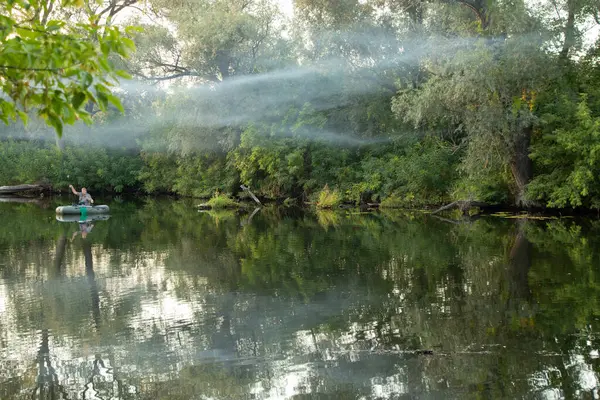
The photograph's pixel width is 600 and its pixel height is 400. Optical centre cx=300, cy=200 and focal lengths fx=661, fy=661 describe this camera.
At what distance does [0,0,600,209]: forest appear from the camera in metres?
21.9

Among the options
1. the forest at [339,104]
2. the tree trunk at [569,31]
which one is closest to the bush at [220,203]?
the forest at [339,104]

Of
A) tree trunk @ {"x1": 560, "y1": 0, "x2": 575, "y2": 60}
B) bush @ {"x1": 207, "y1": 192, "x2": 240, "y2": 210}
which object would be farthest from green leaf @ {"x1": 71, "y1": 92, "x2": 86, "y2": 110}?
bush @ {"x1": 207, "y1": 192, "x2": 240, "y2": 210}

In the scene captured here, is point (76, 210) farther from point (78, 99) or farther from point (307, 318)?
point (78, 99)

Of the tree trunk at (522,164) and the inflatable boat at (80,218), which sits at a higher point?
the tree trunk at (522,164)

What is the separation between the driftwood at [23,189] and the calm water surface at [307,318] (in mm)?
34928

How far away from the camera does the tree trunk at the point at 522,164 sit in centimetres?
2402

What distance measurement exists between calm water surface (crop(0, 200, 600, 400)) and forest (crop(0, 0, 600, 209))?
3701 millimetres

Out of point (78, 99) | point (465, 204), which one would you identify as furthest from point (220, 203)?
point (78, 99)

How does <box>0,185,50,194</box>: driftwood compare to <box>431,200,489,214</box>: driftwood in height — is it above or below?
below

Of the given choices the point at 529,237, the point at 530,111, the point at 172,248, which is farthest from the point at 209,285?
the point at 530,111

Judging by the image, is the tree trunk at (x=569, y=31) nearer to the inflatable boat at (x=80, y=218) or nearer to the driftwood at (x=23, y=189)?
the inflatable boat at (x=80, y=218)

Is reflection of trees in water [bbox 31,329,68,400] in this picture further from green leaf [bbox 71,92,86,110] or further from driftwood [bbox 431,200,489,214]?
driftwood [bbox 431,200,489,214]

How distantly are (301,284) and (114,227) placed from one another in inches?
562

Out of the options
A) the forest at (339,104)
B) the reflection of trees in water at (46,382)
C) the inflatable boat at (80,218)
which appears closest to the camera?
the reflection of trees in water at (46,382)
